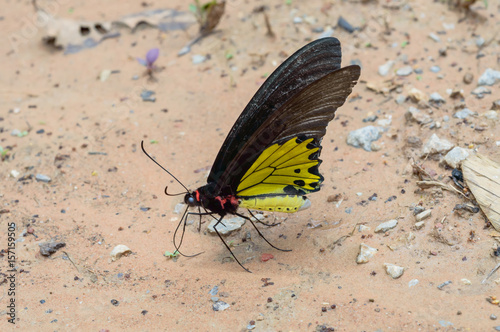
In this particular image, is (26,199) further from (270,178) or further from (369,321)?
(369,321)

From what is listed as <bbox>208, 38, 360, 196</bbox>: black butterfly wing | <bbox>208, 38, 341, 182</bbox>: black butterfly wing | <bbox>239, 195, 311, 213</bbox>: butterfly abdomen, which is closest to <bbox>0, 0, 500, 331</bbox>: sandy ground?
<bbox>239, 195, 311, 213</bbox>: butterfly abdomen

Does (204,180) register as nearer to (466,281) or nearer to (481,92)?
(466,281)

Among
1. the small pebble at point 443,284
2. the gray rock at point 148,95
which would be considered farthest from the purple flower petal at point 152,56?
the small pebble at point 443,284

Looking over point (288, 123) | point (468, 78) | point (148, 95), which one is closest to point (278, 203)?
point (288, 123)

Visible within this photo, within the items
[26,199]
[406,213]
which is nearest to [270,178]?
[406,213]

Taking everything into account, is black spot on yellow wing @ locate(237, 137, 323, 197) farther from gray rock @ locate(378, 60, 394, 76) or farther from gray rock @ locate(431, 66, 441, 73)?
gray rock @ locate(431, 66, 441, 73)
